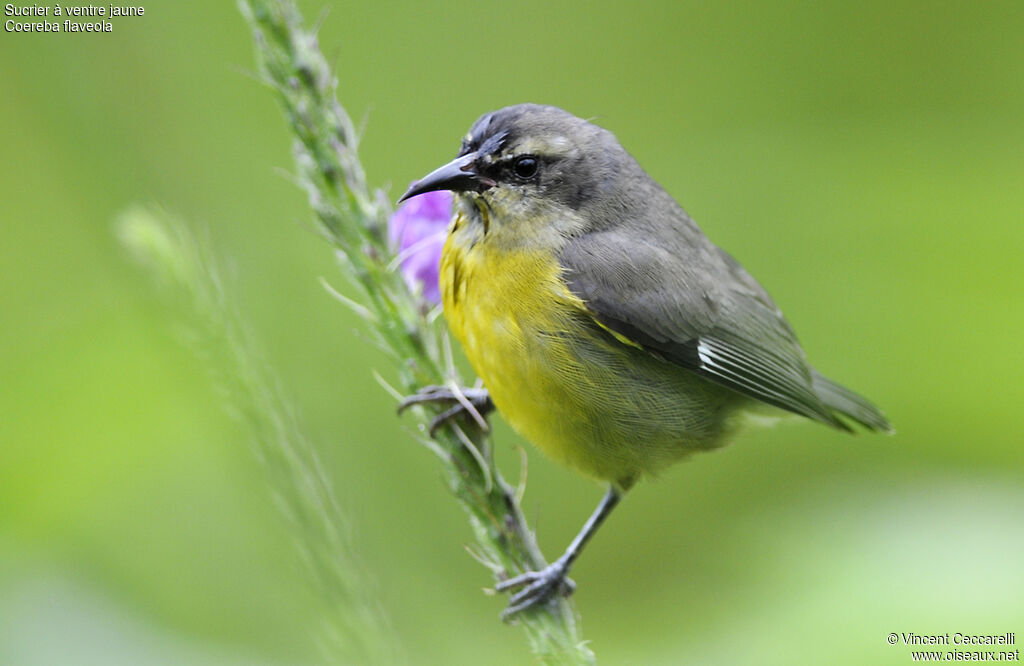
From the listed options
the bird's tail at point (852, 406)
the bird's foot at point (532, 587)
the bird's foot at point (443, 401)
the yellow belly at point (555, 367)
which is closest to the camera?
the bird's foot at point (532, 587)

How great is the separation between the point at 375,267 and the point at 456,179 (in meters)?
0.82

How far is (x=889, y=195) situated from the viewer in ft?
13.2

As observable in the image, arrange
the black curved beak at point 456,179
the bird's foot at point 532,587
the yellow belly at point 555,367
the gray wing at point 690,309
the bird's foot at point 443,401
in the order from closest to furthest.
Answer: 1. the bird's foot at point 532,587
2. the bird's foot at point 443,401
3. the black curved beak at point 456,179
4. the yellow belly at point 555,367
5. the gray wing at point 690,309

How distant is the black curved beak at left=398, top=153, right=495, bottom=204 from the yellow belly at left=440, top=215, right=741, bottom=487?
185 millimetres

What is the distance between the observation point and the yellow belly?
9.00 ft

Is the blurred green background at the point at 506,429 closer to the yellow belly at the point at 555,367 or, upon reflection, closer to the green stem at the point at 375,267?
the green stem at the point at 375,267

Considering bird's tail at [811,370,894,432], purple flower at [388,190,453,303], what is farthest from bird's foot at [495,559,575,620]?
bird's tail at [811,370,894,432]

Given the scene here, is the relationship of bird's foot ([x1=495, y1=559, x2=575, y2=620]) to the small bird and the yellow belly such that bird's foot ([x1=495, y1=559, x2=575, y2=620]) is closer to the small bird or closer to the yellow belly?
the small bird

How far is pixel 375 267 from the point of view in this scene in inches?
79.0

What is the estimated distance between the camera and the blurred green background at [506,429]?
180 centimetres

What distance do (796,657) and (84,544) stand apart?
1592mm

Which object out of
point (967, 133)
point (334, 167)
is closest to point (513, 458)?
point (334, 167)

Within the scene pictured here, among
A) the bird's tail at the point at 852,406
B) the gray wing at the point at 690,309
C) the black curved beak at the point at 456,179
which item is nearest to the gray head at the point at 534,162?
the black curved beak at the point at 456,179

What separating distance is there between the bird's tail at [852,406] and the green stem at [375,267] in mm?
1586
